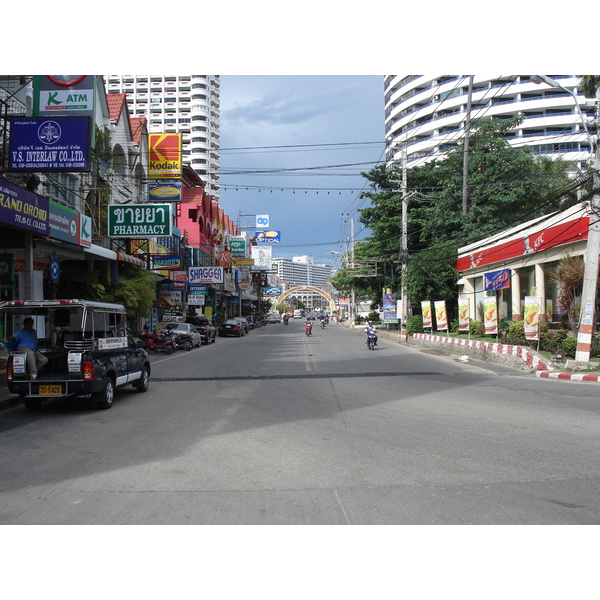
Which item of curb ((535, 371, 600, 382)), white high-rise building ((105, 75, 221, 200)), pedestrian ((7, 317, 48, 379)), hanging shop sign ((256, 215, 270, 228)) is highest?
white high-rise building ((105, 75, 221, 200))

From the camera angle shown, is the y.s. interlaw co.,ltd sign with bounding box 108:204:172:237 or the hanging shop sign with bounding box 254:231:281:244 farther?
the hanging shop sign with bounding box 254:231:281:244

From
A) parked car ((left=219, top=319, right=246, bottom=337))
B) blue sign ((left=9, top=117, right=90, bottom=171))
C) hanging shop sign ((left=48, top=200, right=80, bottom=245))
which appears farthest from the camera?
parked car ((left=219, top=319, right=246, bottom=337))

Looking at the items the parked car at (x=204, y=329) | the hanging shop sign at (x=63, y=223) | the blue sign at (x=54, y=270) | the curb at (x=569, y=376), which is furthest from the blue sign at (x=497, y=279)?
the blue sign at (x=54, y=270)

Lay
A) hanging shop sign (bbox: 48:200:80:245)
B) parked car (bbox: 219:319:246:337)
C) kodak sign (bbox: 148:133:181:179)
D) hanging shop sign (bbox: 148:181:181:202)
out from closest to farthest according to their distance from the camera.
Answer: hanging shop sign (bbox: 48:200:80:245) → kodak sign (bbox: 148:133:181:179) → hanging shop sign (bbox: 148:181:181:202) → parked car (bbox: 219:319:246:337)

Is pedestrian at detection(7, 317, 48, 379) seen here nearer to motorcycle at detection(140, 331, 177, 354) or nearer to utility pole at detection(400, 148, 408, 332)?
motorcycle at detection(140, 331, 177, 354)

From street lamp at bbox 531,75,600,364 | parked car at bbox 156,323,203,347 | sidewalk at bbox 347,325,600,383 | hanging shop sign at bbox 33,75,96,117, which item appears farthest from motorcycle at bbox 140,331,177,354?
street lamp at bbox 531,75,600,364

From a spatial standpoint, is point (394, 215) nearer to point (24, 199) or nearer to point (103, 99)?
point (103, 99)

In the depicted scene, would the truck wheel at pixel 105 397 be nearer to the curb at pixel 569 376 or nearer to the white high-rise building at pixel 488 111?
the curb at pixel 569 376

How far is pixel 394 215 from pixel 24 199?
33052 millimetres

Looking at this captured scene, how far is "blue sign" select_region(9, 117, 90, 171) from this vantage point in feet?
46.1

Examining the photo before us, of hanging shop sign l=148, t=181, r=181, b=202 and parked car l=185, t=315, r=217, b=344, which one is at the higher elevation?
hanging shop sign l=148, t=181, r=181, b=202

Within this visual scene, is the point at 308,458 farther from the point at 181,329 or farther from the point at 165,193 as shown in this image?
the point at 165,193

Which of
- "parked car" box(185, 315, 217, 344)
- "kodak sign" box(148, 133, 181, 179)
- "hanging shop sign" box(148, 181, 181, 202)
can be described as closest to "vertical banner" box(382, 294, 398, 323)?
"parked car" box(185, 315, 217, 344)

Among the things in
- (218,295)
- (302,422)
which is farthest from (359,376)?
(218,295)
